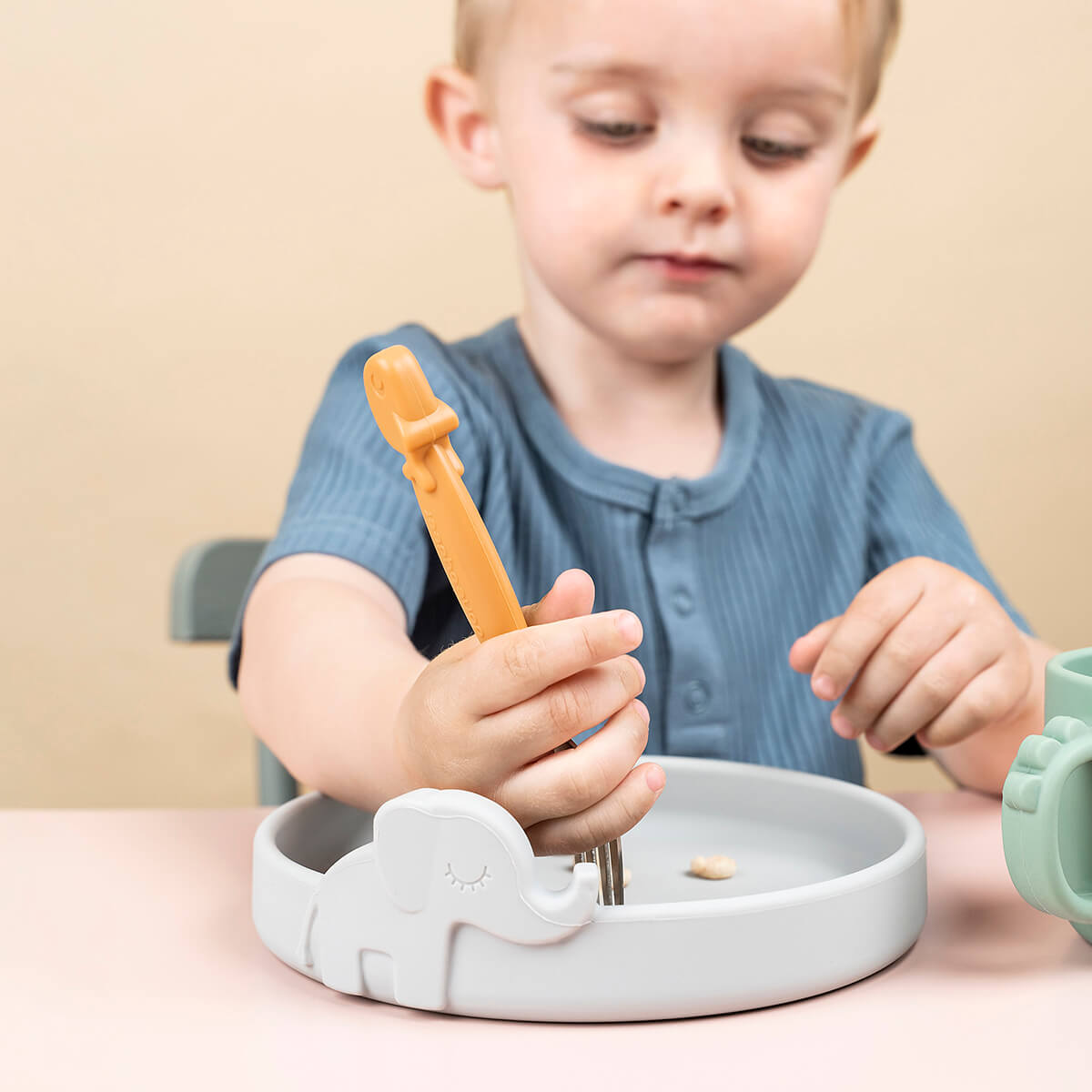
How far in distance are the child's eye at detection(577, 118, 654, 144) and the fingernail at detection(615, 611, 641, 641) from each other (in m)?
0.30

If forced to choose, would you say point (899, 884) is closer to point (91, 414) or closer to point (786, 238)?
point (786, 238)

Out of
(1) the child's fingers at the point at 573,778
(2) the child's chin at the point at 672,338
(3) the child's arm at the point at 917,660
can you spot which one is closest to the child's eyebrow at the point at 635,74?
(2) the child's chin at the point at 672,338

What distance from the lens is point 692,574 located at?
2.07 feet

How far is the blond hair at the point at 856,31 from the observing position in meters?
0.58

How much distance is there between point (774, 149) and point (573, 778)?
0.35 meters

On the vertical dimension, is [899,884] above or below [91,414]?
above

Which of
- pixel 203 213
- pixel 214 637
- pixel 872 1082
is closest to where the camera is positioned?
pixel 872 1082

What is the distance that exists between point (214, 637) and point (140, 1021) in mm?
404

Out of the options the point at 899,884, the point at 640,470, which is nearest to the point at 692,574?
the point at 640,470

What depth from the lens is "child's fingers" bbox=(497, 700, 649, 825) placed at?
12.9 inches

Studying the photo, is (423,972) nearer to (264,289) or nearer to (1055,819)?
(1055,819)

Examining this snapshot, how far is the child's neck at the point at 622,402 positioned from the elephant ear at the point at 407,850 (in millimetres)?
371

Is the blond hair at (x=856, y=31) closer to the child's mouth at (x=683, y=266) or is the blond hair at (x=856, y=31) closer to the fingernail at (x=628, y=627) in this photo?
the child's mouth at (x=683, y=266)

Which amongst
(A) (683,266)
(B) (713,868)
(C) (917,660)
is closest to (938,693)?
(C) (917,660)
